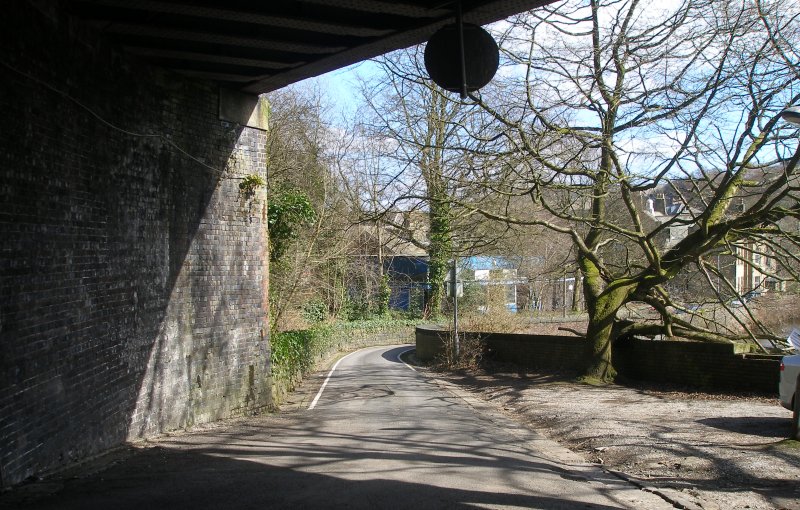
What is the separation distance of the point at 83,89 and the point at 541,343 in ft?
50.6

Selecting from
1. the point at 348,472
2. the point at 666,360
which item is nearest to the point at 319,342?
the point at 666,360

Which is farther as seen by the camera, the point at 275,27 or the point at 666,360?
the point at 666,360

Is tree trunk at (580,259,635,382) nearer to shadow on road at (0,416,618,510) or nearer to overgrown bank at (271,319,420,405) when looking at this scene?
overgrown bank at (271,319,420,405)

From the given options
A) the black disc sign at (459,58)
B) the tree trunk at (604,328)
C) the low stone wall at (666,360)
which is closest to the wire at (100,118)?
the black disc sign at (459,58)

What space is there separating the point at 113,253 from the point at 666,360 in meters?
12.7

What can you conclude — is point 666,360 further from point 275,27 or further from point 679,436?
point 275,27

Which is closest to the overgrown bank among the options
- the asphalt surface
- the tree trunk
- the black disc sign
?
the asphalt surface

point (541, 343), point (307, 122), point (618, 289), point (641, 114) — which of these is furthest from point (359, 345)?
point (641, 114)

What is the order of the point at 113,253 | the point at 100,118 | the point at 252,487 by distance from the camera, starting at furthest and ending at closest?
the point at 113,253, the point at 100,118, the point at 252,487

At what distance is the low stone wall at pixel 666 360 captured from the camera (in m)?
13.6

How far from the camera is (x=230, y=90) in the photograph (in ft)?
37.5

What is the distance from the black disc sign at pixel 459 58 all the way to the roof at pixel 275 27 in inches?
33.4

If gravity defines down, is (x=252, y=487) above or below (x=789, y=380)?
below

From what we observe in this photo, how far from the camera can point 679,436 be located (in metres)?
9.20
